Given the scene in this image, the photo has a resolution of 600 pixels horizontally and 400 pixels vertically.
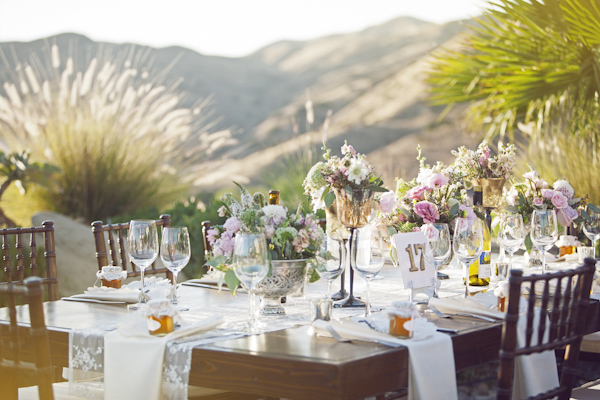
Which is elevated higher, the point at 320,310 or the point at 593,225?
the point at 593,225

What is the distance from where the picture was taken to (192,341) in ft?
6.05

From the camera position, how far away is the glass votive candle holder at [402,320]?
6.00 ft

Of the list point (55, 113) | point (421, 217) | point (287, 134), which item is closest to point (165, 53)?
point (287, 134)

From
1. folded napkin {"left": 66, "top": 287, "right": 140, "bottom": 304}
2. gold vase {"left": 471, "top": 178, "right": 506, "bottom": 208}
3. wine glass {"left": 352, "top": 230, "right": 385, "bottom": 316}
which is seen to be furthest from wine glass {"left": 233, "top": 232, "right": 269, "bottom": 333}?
gold vase {"left": 471, "top": 178, "right": 506, "bottom": 208}

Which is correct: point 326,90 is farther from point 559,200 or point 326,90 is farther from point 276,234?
point 276,234

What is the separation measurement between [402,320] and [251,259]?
1.41 feet

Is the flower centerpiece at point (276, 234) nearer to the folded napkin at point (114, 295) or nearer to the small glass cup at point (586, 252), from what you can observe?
the folded napkin at point (114, 295)

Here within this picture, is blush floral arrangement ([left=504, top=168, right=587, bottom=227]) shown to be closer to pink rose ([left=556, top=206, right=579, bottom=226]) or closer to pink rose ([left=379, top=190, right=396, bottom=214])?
pink rose ([left=556, top=206, right=579, bottom=226])

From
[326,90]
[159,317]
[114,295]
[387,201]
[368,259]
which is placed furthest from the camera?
[326,90]

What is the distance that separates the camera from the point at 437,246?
93.0 inches

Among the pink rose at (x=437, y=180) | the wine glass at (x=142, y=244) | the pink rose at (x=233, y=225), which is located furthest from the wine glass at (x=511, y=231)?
the wine glass at (x=142, y=244)

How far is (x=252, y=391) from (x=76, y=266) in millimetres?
4257

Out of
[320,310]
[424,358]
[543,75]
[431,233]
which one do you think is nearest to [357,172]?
[431,233]

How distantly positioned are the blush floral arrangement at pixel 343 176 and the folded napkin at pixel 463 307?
0.43 metres
